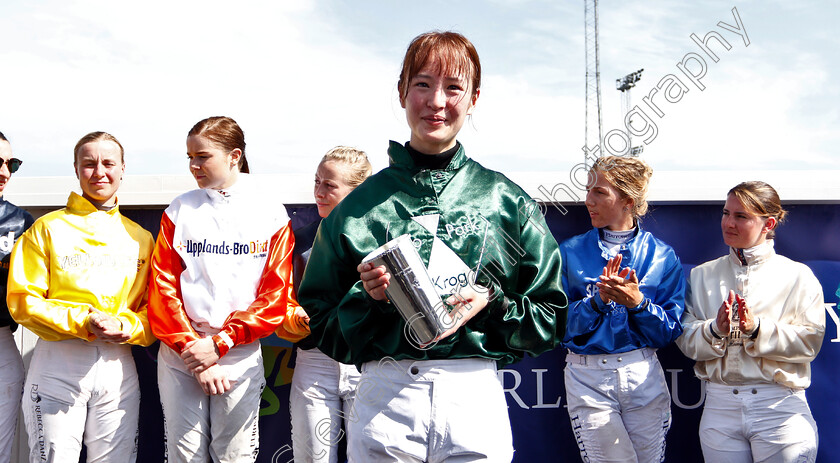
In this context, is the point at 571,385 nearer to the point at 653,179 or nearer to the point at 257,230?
the point at 653,179

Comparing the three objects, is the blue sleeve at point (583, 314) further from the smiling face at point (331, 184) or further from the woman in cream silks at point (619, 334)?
the smiling face at point (331, 184)

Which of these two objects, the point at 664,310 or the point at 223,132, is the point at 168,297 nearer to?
the point at 223,132

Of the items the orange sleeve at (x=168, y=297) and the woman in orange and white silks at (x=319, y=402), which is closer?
the orange sleeve at (x=168, y=297)

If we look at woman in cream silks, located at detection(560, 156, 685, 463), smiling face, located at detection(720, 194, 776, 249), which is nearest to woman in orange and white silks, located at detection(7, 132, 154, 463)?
woman in cream silks, located at detection(560, 156, 685, 463)

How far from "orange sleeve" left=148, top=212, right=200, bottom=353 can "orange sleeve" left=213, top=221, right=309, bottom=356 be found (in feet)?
0.59

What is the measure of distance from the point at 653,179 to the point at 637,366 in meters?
1.25

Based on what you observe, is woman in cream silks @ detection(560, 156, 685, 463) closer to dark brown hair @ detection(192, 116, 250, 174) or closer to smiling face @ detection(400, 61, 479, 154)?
smiling face @ detection(400, 61, 479, 154)

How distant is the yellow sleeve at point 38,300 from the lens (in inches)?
136

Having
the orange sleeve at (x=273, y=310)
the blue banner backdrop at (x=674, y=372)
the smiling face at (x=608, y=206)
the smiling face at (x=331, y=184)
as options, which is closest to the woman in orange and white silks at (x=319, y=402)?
the orange sleeve at (x=273, y=310)

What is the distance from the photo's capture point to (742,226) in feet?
12.3

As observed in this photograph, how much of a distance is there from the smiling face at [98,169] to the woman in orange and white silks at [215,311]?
468mm

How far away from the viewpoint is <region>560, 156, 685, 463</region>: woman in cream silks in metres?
3.49

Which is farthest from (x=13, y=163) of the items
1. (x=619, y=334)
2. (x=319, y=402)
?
(x=619, y=334)

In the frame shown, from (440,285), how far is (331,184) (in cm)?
197
